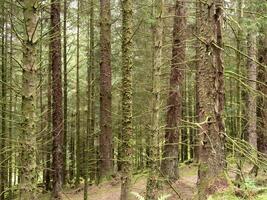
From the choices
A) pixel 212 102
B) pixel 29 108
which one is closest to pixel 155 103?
pixel 29 108

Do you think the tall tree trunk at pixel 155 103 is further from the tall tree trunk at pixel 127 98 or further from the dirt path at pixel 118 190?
the dirt path at pixel 118 190

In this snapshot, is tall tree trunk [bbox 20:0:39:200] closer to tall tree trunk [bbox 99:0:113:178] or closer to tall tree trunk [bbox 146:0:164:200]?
tall tree trunk [bbox 146:0:164:200]

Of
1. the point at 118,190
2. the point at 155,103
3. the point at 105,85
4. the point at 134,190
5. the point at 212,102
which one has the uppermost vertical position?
the point at 105,85

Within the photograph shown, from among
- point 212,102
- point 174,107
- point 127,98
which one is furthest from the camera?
point 174,107

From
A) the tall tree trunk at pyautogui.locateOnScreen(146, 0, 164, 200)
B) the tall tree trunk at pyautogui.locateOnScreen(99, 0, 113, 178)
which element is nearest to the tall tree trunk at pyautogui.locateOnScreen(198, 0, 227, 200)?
the tall tree trunk at pyautogui.locateOnScreen(146, 0, 164, 200)

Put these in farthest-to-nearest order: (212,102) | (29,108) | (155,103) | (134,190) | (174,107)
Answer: (134,190), (174,107), (155,103), (29,108), (212,102)

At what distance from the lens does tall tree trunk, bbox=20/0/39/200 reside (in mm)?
5016

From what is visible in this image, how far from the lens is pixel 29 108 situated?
509 cm

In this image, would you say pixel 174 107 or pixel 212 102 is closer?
pixel 212 102

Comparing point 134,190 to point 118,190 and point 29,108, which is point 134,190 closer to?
point 118,190

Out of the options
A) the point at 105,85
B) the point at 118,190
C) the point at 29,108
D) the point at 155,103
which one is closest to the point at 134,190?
the point at 118,190

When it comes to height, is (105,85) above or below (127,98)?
above

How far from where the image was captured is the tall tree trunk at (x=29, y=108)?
197 inches

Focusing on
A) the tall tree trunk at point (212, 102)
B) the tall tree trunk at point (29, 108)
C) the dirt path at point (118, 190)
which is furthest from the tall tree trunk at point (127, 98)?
the dirt path at point (118, 190)
